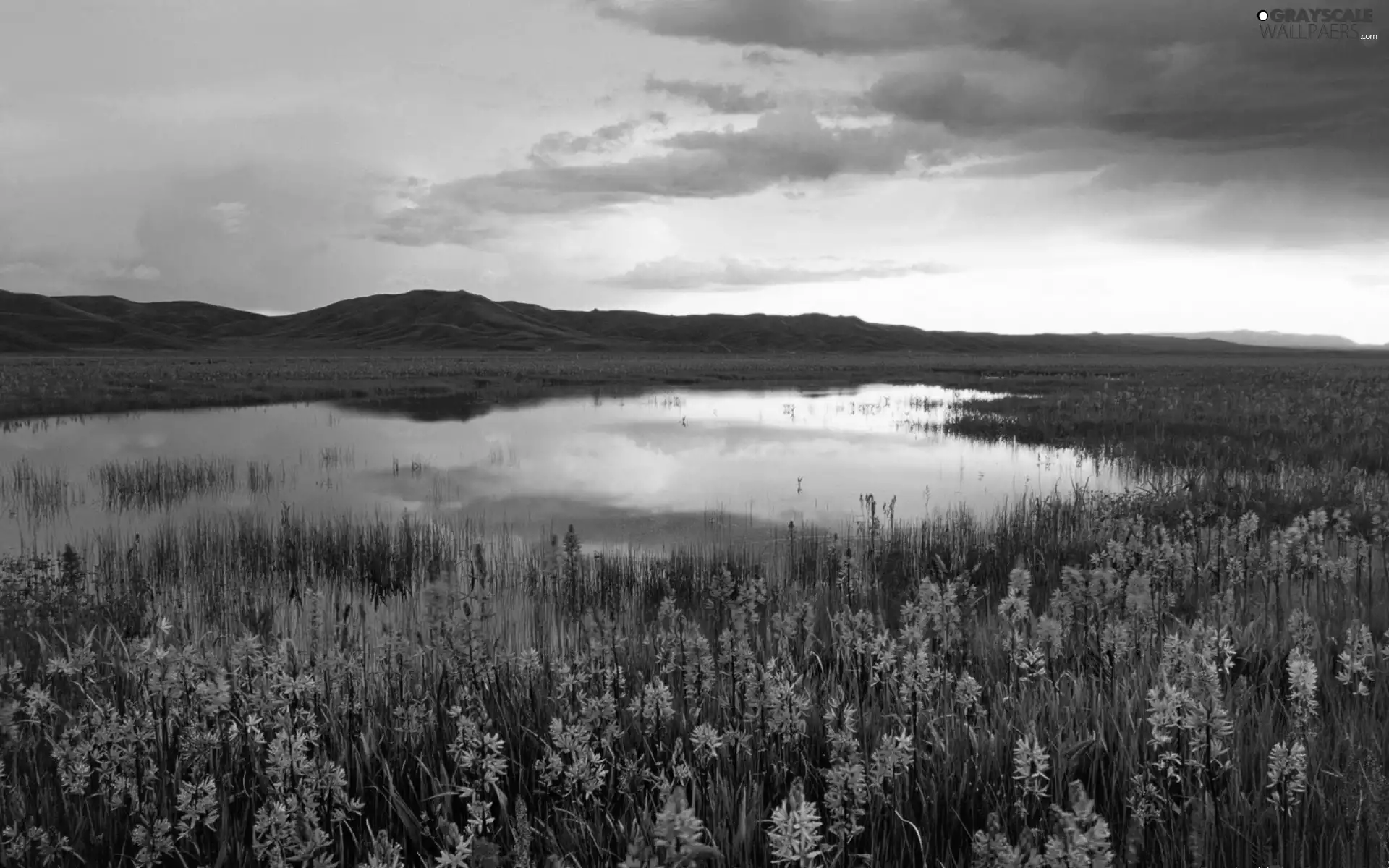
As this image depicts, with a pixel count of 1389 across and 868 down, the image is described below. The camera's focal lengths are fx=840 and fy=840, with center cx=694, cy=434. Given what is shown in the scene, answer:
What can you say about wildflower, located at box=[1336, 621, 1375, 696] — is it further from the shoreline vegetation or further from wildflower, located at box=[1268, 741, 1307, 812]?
the shoreline vegetation

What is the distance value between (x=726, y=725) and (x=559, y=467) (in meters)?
16.1

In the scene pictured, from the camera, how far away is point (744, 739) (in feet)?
12.2

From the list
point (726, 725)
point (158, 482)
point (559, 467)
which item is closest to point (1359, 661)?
point (726, 725)

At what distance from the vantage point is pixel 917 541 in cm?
1165

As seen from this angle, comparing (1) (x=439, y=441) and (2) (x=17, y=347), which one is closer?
(1) (x=439, y=441)

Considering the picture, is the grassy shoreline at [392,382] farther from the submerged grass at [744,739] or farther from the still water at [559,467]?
the submerged grass at [744,739]

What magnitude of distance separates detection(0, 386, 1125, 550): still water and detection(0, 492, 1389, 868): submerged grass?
7165 mm

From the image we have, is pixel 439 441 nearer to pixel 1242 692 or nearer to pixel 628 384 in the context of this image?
pixel 1242 692

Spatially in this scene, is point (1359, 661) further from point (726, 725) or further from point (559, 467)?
point (559, 467)

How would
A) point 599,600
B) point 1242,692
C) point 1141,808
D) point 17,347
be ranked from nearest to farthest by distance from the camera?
point 1141,808
point 1242,692
point 599,600
point 17,347

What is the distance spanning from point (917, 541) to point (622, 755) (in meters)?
8.40

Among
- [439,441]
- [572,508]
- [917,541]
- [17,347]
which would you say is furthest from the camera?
[17,347]

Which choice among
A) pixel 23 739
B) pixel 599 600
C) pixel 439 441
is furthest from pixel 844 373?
pixel 23 739

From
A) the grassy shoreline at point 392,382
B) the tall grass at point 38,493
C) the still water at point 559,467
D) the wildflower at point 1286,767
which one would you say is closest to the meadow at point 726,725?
the wildflower at point 1286,767
